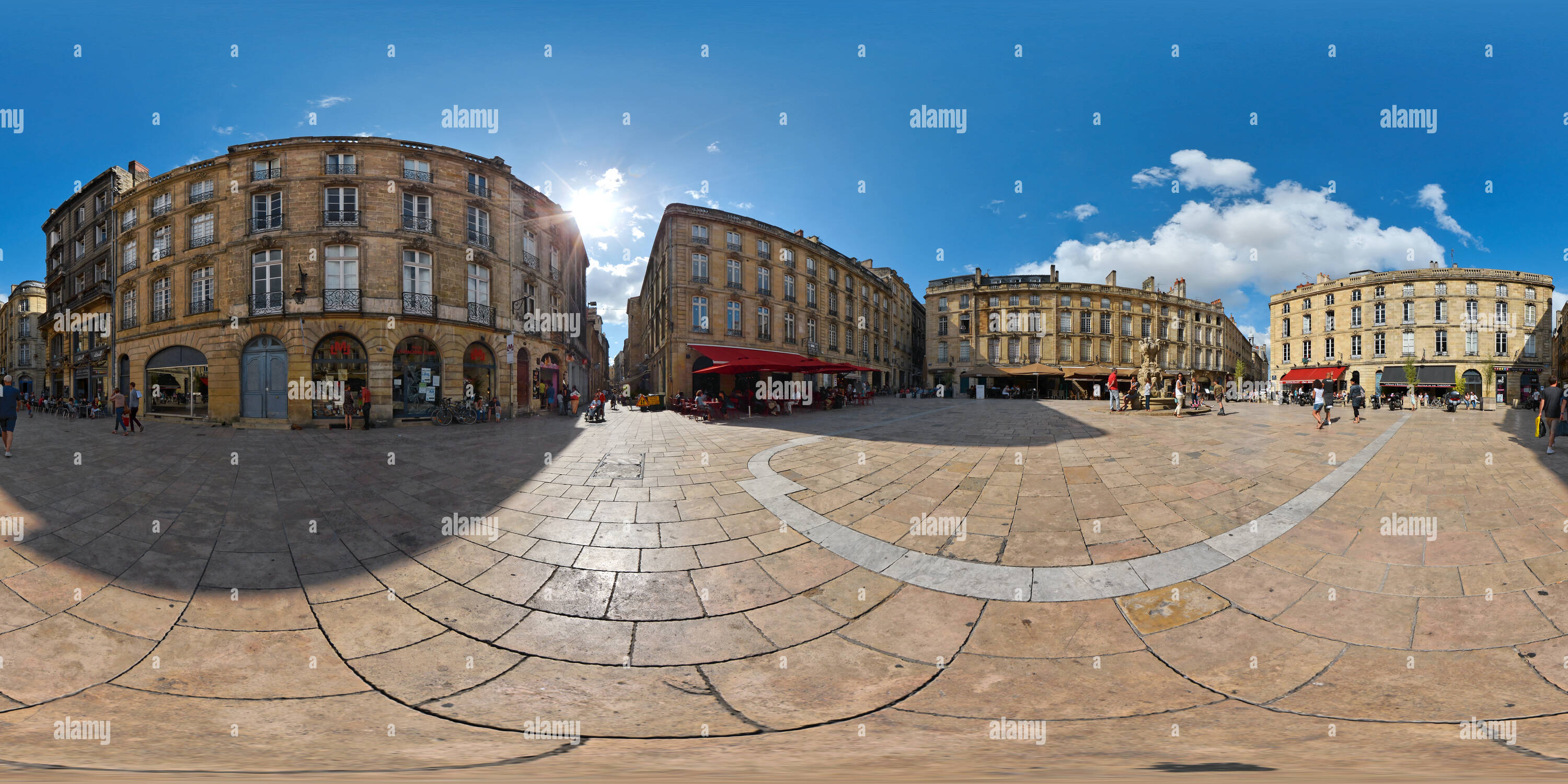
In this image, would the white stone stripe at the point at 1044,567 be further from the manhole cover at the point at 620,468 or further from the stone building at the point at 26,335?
the stone building at the point at 26,335

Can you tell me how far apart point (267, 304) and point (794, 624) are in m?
22.2

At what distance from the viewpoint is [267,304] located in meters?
17.1

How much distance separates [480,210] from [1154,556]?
2208 centimetres

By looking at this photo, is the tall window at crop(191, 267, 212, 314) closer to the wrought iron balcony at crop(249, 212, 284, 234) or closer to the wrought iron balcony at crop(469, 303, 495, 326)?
the wrought iron balcony at crop(249, 212, 284, 234)

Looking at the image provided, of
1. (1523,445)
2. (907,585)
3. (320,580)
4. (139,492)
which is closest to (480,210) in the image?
(139,492)

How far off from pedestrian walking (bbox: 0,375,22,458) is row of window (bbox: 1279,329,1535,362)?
62.7 metres

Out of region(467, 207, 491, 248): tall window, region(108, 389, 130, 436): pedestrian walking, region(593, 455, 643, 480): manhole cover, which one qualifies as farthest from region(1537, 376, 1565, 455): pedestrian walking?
region(467, 207, 491, 248): tall window

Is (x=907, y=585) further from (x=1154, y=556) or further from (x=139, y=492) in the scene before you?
(x=139, y=492)

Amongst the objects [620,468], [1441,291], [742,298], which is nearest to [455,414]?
[620,468]

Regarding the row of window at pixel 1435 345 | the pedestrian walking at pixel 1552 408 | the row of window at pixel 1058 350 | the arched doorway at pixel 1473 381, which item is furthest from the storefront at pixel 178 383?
the arched doorway at pixel 1473 381

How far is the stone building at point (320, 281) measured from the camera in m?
16.9

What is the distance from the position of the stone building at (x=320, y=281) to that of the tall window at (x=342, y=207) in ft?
0.14

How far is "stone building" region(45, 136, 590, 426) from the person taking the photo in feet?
55.4

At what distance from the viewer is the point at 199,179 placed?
18.0 m
